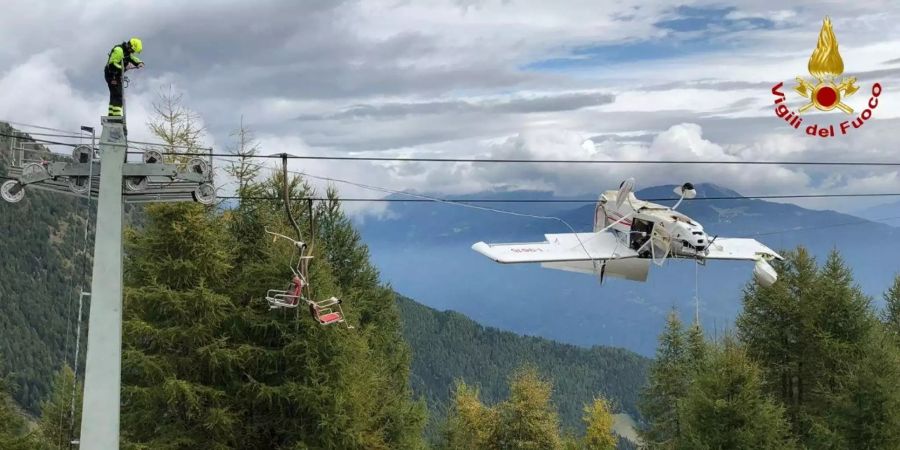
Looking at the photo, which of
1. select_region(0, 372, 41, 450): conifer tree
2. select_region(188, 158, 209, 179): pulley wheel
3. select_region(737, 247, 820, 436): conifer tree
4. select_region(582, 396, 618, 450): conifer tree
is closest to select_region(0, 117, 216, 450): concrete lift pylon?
select_region(188, 158, 209, 179): pulley wheel

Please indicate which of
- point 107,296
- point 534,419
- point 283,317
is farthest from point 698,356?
point 107,296

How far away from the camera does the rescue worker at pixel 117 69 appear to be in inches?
635

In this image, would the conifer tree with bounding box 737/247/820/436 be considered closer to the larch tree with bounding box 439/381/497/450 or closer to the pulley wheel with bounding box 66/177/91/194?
the larch tree with bounding box 439/381/497/450

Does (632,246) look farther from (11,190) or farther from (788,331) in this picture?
(788,331)

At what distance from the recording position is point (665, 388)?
4353 cm

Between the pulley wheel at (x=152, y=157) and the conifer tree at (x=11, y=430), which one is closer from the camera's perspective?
the pulley wheel at (x=152, y=157)

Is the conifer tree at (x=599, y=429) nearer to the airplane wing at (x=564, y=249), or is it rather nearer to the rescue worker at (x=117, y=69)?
the airplane wing at (x=564, y=249)

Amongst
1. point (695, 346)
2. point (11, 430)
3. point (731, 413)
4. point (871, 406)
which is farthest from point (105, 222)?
point (695, 346)

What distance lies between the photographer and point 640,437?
4600cm

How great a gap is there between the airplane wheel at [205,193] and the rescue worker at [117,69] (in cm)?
222

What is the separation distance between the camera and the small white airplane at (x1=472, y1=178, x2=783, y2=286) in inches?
728

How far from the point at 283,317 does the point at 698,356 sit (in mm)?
25725

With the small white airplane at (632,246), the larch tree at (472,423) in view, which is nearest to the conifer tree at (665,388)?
the larch tree at (472,423)

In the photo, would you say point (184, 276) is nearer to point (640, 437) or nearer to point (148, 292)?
point (148, 292)
